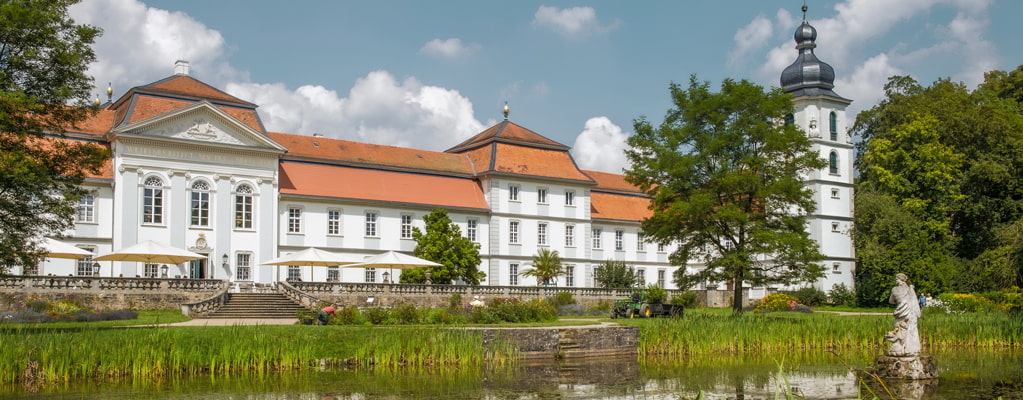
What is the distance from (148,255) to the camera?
100 feet

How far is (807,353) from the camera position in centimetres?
2072

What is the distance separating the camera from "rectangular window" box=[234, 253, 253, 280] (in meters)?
37.5

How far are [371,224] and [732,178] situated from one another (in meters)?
19.7

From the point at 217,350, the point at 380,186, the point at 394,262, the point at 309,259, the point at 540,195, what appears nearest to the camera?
the point at 217,350

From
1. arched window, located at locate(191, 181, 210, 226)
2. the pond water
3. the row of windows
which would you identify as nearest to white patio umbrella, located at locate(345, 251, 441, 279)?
arched window, located at locate(191, 181, 210, 226)

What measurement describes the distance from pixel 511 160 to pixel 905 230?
17824mm

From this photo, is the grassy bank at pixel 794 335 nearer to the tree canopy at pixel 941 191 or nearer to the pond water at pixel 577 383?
the pond water at pixel 577 383

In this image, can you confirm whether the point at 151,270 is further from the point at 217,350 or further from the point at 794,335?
the point at 794,335

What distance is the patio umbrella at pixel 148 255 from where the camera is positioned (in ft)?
98.2

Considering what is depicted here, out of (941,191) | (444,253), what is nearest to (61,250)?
(444,253)

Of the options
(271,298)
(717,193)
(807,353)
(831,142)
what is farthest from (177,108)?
(831,142)

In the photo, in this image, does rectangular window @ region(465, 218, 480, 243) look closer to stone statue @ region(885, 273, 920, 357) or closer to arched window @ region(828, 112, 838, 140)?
arched window @ region(828, 112, 838, 140)

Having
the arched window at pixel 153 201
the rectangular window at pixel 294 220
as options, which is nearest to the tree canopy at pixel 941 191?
the rectangular window at pixel 294 220

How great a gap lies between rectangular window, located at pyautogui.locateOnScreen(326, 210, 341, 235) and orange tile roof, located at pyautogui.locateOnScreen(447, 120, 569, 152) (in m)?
8.74
